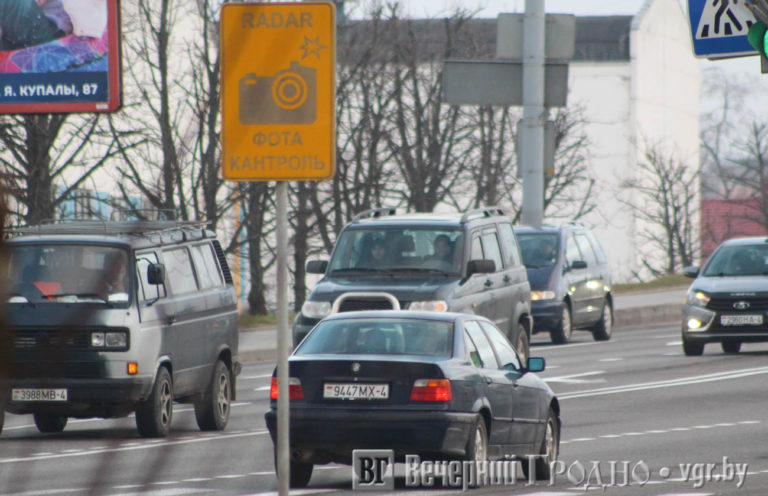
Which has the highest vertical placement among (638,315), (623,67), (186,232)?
(623,67)

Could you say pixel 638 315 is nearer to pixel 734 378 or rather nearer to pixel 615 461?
pixel 734 378

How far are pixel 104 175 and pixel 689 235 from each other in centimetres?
5482

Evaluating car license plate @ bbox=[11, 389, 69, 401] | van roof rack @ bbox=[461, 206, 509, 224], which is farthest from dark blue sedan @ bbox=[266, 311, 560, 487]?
car license plate @ bbox=[11, 389, 69, 401]

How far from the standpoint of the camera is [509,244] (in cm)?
2047

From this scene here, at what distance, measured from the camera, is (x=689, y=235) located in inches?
2234

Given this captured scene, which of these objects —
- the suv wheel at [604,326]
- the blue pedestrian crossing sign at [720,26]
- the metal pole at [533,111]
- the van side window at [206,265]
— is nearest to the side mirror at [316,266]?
the van side window at [206,265]

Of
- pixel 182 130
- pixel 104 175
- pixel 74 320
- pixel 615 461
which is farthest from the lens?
pixel 615 461

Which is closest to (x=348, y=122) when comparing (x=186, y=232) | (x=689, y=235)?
(x=689, y=235)

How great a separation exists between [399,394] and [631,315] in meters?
23.8

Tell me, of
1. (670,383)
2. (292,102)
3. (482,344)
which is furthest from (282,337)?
(670,383)

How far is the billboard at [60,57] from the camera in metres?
3.31

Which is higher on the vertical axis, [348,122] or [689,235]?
[348,122]

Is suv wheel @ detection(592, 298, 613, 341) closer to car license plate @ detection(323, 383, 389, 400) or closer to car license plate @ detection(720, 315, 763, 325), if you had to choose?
car license plate @ detection(720, 315, 763, 325)

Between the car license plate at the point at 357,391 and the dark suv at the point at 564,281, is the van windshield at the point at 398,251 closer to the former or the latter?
the dark suv at the point at 564,281
